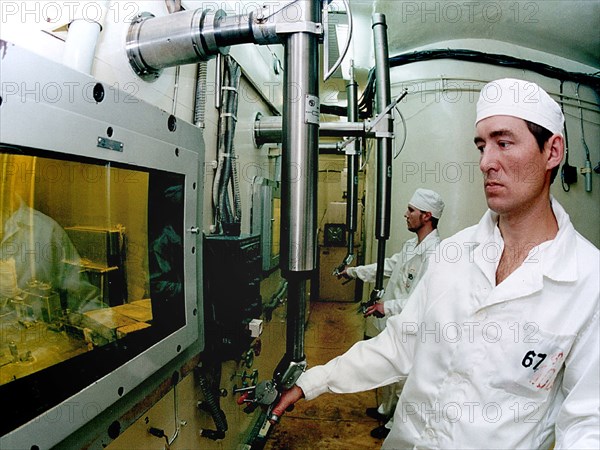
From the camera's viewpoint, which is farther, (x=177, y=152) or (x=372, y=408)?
(x=372, y=408)

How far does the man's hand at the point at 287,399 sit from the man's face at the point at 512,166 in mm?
802

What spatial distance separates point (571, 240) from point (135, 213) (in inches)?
46.0

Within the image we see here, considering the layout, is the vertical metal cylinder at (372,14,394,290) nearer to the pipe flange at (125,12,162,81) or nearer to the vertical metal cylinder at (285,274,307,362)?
the vertical metal cylinder at (285,274,307,362)

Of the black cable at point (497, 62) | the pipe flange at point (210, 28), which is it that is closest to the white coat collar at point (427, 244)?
the black cable at point (497, 62)

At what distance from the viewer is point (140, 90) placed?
102cm

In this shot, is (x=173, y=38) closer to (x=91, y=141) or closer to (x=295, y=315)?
(x=91, y=141)

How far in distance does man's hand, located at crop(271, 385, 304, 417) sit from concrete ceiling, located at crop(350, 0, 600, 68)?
2.51 meters

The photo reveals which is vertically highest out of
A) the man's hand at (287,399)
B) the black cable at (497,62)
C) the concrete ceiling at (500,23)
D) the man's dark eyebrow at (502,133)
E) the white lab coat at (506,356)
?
the concrete ceiling at (500,23)

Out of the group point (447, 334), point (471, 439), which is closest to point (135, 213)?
point (447, 334)

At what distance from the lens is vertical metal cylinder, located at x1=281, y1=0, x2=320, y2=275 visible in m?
0.92

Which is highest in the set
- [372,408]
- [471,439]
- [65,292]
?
[65,292]

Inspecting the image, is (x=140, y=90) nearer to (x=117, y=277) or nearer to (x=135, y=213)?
(x=135, y=213)

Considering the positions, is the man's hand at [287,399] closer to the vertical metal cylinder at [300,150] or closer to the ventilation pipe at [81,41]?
the vertical metal cylinder at [300,150]

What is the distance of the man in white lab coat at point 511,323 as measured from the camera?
93cm
